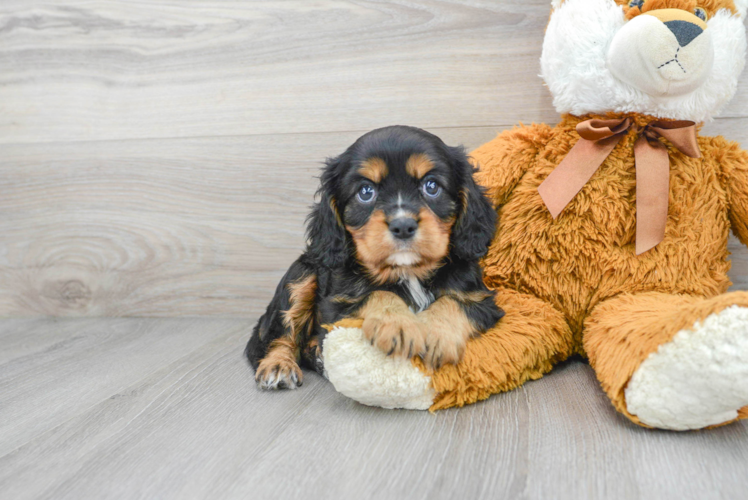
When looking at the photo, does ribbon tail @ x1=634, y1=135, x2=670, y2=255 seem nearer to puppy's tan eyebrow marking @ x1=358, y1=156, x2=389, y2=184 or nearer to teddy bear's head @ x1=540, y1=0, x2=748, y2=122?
teddy bear's head @ x1=540, y1=0, x2=748, y2=122

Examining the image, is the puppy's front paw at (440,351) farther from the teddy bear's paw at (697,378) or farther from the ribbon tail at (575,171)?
the ribbon tail at (575,171)

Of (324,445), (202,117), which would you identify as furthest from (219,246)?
(324,445)

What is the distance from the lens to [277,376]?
1675 millimetres

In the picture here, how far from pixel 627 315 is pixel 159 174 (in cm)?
200

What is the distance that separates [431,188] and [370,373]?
0.53 m

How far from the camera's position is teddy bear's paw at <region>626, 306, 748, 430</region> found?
1.08 metres

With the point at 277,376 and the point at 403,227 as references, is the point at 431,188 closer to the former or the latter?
the point at 403,227

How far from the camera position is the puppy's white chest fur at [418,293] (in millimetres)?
1586

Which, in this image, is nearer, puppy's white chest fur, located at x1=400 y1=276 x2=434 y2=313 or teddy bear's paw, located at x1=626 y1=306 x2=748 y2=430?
teddy bear's paw, located at x1=626 y1=306 x2=748 y2=430

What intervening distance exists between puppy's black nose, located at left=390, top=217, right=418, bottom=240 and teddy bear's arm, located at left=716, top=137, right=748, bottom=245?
98 cm

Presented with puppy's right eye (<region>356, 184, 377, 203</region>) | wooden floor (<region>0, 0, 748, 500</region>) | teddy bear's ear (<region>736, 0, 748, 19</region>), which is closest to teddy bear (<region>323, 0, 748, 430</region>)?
teddy bear's ear (<region>736, 0, 748, 19</region>)

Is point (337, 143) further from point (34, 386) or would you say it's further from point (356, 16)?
point (34, 386)

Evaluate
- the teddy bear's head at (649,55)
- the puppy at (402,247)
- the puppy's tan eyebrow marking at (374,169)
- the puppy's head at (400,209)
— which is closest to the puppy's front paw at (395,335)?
the puppy at (402,247)

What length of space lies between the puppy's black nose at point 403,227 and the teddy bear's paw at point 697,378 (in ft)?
2.00
